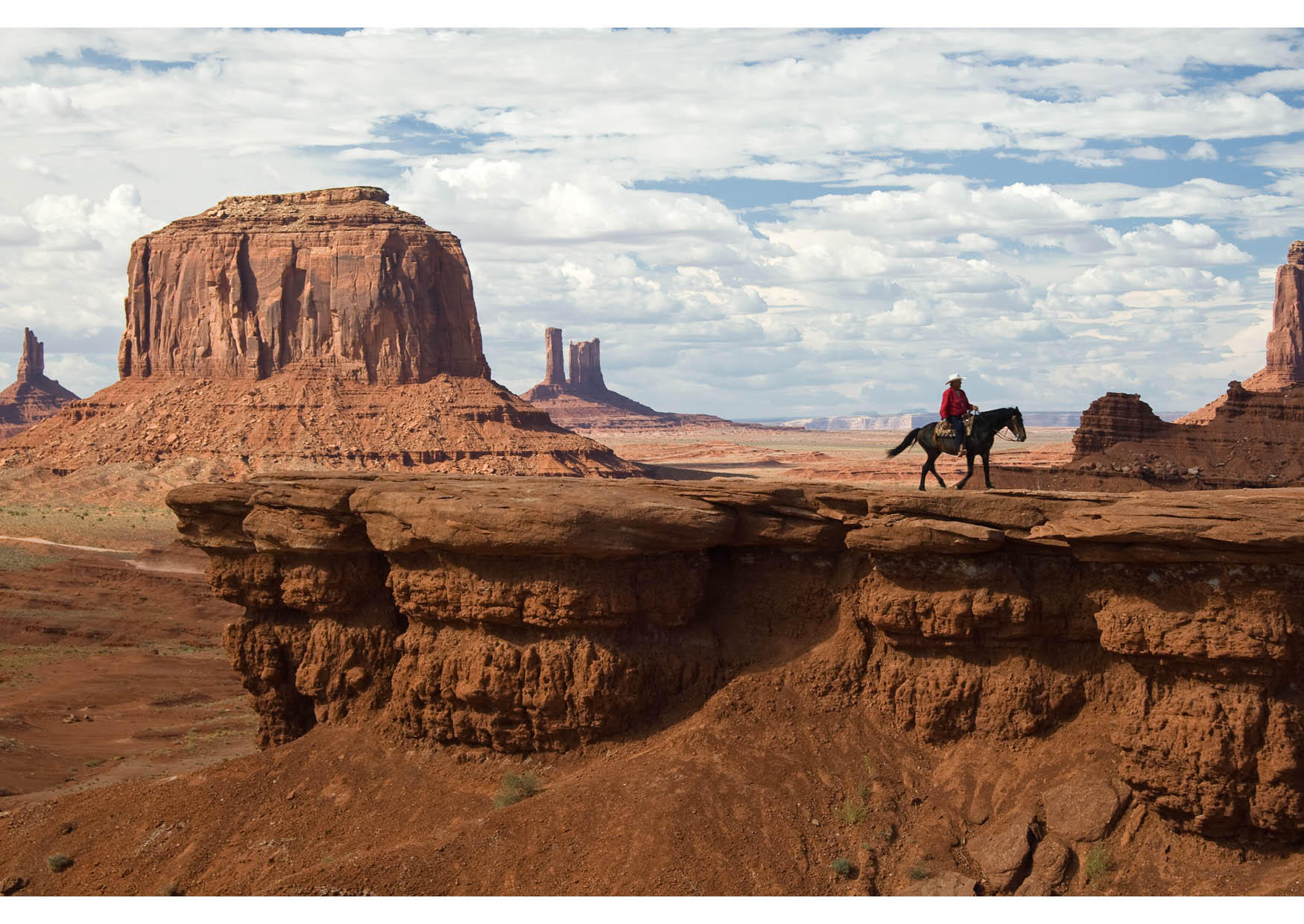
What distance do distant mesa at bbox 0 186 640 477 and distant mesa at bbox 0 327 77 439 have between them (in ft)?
205

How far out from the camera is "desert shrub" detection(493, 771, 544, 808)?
17.8 metres

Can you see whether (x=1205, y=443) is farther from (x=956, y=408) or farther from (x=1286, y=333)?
(x=1286, y=333)

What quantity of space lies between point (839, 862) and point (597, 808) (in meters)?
3.02

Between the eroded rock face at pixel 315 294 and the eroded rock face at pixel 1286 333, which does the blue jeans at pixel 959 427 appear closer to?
the eroded rock face at pixel 315 294

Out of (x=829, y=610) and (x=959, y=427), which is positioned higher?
(x=959, y=427)

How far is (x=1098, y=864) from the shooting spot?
15.7 meters

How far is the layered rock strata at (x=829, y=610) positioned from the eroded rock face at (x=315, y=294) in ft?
282

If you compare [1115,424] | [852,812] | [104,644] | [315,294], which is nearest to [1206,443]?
[1115,424]

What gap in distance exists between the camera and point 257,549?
21641mm

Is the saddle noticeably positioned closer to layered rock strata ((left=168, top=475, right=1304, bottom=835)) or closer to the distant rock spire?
layered rock strata ((left=168, top=475, right=1304, bottom=835))

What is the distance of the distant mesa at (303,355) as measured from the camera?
323 ft

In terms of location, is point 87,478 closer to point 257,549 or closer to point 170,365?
point 170,365

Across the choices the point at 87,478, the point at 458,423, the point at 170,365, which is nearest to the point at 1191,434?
the point at 458,423

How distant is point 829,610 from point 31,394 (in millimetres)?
174209
